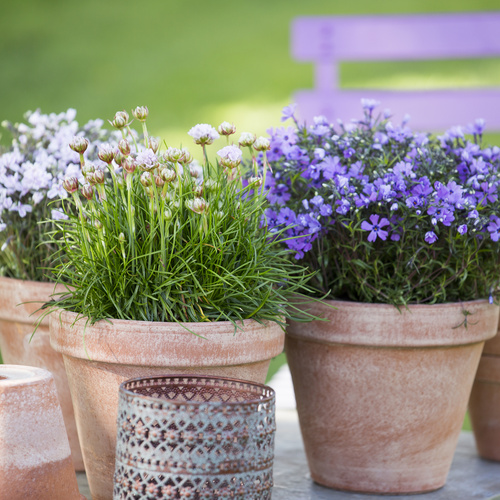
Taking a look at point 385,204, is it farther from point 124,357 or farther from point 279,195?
point 124,357

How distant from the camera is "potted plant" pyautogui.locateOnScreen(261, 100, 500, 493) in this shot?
2.03m

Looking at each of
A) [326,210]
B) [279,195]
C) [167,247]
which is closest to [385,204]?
[326,210]

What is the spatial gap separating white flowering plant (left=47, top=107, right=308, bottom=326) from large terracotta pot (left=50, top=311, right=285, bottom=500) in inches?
1.8

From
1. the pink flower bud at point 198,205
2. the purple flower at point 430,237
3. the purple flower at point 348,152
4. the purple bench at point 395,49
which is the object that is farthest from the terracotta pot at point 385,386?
the purple bench at point 395,49

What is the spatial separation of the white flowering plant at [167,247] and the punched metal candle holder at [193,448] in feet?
0.99

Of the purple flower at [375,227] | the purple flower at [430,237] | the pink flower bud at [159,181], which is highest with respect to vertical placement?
the pink flower bud at [159,181]

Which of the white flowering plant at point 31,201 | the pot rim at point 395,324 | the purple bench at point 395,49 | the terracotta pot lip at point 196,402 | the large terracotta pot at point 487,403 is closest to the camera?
the terracotta pot lip at point 196,402

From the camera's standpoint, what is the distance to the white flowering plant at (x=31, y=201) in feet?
7.11

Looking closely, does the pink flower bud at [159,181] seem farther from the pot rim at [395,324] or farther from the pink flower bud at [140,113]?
the pot rim at [395,324]

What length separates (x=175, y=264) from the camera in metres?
1.77

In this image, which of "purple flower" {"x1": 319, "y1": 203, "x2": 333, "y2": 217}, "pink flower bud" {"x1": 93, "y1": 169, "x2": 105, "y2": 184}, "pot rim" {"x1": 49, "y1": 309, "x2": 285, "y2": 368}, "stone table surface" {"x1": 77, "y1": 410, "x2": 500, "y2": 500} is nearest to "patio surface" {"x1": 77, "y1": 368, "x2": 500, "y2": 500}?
"stone table surface" {"x1": 77, "y1": 410, "x2": 500, "y2": 500}

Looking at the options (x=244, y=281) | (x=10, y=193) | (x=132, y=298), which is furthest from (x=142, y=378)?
(x=10, y=193)

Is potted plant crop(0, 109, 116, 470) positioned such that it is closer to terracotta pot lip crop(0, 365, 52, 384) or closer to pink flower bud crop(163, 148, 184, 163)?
terracotta pot lip crop(0, 365, 52, 384)

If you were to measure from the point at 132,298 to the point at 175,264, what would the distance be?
123mm
